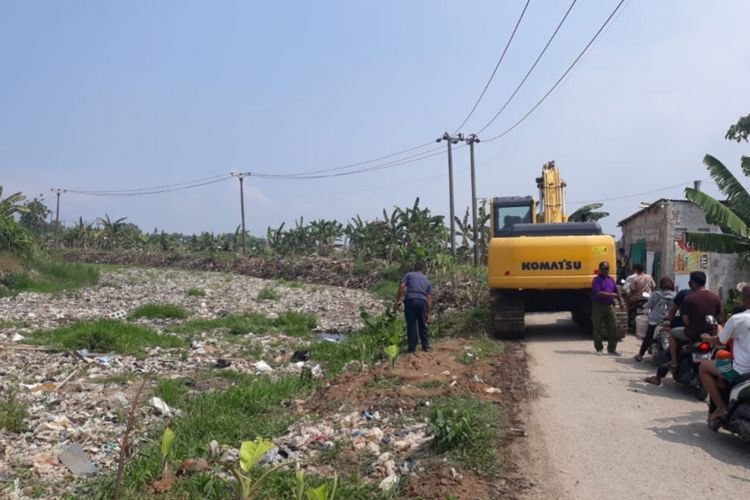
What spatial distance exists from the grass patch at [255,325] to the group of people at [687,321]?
279 inches

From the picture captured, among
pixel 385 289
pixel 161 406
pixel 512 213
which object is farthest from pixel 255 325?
pixel 385 289

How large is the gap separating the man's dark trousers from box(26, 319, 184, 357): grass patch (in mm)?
4784

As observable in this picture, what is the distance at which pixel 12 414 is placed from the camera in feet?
25.1

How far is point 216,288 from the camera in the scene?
2930 cm

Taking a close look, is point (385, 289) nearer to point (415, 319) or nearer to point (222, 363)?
point (222, 363)

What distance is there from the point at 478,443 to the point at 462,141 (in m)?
23.3

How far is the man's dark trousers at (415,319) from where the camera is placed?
11.1 metres

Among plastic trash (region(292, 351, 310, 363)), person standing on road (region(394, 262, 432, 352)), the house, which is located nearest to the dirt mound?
person standing on road (region(394, 262, 432, 352))

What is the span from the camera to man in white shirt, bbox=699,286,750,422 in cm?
630

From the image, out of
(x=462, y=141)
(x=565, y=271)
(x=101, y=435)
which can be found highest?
(x=462, y=141)

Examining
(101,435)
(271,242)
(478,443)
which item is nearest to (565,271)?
(478,443)

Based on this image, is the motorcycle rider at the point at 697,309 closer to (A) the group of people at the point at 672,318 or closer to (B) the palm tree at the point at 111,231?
(A) the group of people at the point at 672,318

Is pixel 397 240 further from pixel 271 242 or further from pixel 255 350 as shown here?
pixel 255 350

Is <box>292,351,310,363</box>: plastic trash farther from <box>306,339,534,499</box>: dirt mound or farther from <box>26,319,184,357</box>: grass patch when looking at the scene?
<box>26,319,184,357</box>: grass patch
